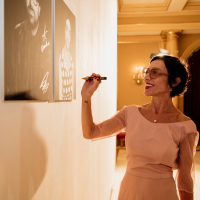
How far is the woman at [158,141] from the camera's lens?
1542 mm

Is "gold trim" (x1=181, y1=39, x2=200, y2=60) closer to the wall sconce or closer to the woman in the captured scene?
the wall sconce

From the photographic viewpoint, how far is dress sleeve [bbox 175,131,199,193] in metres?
1.53

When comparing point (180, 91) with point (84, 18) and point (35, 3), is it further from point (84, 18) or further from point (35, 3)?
point (35, 3)

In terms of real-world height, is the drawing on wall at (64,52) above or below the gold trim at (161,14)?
below

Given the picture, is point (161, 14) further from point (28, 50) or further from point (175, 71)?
point (28, 50)

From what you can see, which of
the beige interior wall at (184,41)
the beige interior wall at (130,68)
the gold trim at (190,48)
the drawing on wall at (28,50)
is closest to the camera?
the drawing on wall at (28,50)

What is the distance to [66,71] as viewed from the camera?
126 cm

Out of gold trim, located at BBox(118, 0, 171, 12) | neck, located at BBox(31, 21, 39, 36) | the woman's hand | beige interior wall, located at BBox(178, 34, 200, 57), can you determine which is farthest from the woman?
beige interior wall, located at BBox(178, 34, 200, 57)

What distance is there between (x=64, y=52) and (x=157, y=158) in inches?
36.9

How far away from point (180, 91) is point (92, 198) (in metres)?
1.23

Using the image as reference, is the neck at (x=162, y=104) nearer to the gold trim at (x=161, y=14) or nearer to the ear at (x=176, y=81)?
the ear at (x=176, y=81)

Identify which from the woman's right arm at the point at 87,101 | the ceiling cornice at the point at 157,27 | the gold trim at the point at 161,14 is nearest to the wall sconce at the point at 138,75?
the ceiling cornice at the point at 157,27

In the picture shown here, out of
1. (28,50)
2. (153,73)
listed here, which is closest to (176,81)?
(153,73)

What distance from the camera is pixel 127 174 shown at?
165cm
